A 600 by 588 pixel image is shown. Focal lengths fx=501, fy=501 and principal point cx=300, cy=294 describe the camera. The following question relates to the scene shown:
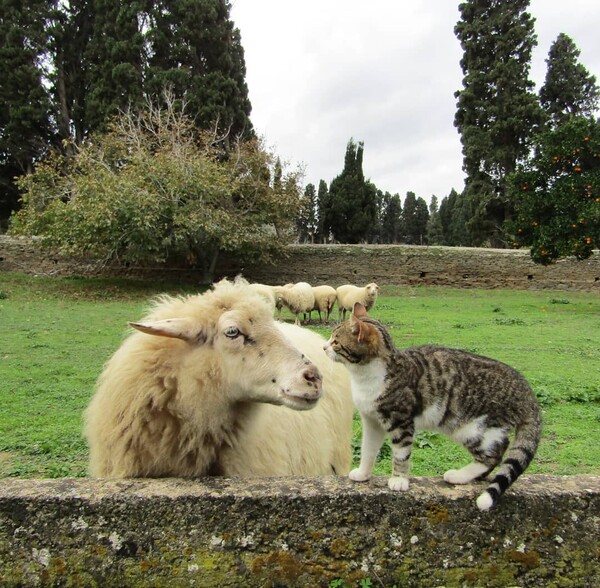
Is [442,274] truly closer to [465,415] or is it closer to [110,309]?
[110,309]

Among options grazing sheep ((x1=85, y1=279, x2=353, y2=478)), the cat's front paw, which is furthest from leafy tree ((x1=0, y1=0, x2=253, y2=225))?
the cat's front paw

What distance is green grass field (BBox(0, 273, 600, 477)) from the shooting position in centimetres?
483

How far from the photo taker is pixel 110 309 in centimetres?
1619

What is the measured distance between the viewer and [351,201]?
3891 cm

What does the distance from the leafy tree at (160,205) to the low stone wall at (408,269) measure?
5.56 feet

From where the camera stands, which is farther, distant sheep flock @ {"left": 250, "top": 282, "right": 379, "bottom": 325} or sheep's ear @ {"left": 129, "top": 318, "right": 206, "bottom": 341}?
distant sheep flock @ {"left": 250, "top": 282, "right": 379, "bottom": 325}

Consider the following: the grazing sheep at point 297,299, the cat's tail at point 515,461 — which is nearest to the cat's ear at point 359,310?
the cat's tail at point 515,461

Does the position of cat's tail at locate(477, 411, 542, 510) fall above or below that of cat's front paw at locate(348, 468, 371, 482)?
above

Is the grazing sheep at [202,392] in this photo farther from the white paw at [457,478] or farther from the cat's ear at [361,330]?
the white paw at [457,478]

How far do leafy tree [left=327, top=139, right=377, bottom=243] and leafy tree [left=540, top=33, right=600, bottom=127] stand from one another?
13.5m

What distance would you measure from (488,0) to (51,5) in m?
26.5

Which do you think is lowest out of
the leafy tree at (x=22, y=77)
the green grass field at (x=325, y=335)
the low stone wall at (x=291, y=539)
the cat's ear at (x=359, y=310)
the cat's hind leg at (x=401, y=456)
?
the green grass field at (x=325, y=335)

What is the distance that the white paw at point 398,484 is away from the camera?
2.03 meters

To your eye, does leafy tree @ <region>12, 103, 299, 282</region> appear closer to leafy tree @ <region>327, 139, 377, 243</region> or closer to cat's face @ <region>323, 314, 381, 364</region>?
leafy tree @ <region>327, 139, 377, 243</region>
